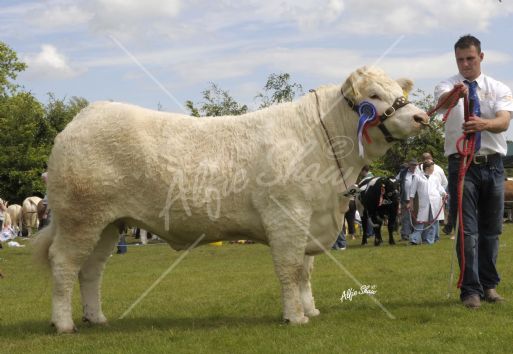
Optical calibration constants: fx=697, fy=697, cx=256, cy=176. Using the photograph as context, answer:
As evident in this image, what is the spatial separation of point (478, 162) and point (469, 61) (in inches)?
41.8

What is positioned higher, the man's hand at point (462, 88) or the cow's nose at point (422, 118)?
the man's hand at point (462, 88)

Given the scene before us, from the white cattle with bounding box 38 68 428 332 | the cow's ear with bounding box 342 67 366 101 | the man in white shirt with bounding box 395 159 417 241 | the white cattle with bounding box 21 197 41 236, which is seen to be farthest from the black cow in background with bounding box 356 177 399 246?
the white cattle with bounding box 21 197 41 236

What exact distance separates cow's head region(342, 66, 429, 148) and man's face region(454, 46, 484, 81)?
0.96 metres

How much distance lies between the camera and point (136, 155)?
22.0 ft

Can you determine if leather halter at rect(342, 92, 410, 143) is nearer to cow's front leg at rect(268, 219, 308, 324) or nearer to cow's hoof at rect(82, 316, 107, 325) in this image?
cow's front leg at rect(268, 219, 308, 324)

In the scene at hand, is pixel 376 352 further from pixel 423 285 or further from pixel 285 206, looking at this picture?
pixel 423 285

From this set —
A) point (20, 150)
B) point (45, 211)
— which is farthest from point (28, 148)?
point (45, 211)

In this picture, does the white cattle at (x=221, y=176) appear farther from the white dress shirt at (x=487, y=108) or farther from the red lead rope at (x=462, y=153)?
the white dress shirt at (x=487, y=108)

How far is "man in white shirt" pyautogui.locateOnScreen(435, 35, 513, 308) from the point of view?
725 cm

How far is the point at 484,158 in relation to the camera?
7266 mm

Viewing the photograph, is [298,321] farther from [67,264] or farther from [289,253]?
[67,264]

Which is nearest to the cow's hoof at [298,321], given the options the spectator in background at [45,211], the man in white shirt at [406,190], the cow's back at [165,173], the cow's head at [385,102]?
the cow's back at [165,173]

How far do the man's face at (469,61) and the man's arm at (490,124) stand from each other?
502 millimetres

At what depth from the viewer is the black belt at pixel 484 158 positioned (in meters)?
7.26
